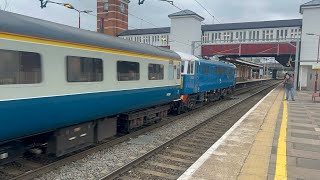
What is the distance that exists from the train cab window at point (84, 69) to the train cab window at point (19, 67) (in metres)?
0.88

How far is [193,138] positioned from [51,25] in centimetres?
574

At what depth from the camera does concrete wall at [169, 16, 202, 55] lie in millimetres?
56688

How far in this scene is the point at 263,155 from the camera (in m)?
7.18

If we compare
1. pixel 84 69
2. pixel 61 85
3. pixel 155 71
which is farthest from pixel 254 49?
pixel 61 85

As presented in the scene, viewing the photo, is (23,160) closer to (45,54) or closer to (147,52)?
Result: (45,54)

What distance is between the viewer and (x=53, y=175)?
616 centimetres

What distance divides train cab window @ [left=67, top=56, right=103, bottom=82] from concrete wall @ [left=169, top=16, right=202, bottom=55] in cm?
4928

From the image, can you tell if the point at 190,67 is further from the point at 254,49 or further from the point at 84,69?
the point at 254,49

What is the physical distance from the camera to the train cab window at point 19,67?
519cm

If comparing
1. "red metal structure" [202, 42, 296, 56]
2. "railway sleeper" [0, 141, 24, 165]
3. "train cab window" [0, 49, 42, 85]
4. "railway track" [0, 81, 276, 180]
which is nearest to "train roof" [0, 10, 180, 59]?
"train cab window" [0, 49, 42, 85]

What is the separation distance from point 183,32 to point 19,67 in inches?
2132

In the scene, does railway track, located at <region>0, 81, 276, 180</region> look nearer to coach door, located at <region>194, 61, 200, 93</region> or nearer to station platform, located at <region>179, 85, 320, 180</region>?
station platform, located at <region>179, 85, 320, 180</region>

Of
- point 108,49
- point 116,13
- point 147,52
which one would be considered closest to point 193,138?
point 147,52

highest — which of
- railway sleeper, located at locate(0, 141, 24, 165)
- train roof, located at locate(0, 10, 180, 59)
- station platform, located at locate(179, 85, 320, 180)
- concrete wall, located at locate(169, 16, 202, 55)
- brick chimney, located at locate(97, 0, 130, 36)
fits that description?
brick chimney, located at locate(97, 0, 130, 36)
